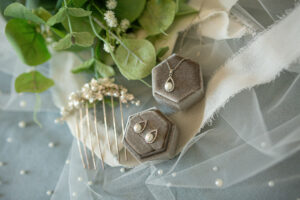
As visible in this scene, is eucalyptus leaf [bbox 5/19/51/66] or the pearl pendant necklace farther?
eucalyptus leaf [bbox 5/19/51/66]

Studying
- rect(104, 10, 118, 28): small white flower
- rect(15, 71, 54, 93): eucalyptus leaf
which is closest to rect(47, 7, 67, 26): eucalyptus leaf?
rect(104, 10, 118, 28): small white flower

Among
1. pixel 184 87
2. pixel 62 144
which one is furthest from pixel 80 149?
pixel 184 87

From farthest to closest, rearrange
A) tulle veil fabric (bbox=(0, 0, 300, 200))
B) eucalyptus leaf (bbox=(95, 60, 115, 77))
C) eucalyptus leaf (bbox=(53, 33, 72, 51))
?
eucalyptus leaf (bbox=(95, 60, 115, 77))
eucalyptus leaf (bbox=(53, 33, 72, 51))
tulle veil fabric (bbox=(0, 0, 300, 200))

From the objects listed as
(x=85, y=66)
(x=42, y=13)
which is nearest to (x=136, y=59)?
(x=85, y=66)

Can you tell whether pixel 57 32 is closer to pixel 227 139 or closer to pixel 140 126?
pixel 140 126

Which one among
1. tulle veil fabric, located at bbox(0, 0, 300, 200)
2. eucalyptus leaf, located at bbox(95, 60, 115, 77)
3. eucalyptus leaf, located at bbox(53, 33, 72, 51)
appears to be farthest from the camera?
eucalyptus leaf, located at bbox(95, 60, 115, 77)

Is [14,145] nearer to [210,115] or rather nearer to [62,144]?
[62,144]

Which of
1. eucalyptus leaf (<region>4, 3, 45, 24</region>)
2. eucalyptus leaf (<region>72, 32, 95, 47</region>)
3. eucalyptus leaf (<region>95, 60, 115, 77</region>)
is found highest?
eucalyptus leaf (<region>72, 32, 95, 47</region>)

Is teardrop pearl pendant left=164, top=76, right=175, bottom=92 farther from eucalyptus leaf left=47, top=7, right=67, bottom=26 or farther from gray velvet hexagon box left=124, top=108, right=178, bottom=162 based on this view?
eucalyptus leaf left=47, top=7, right=67, bottom=26
